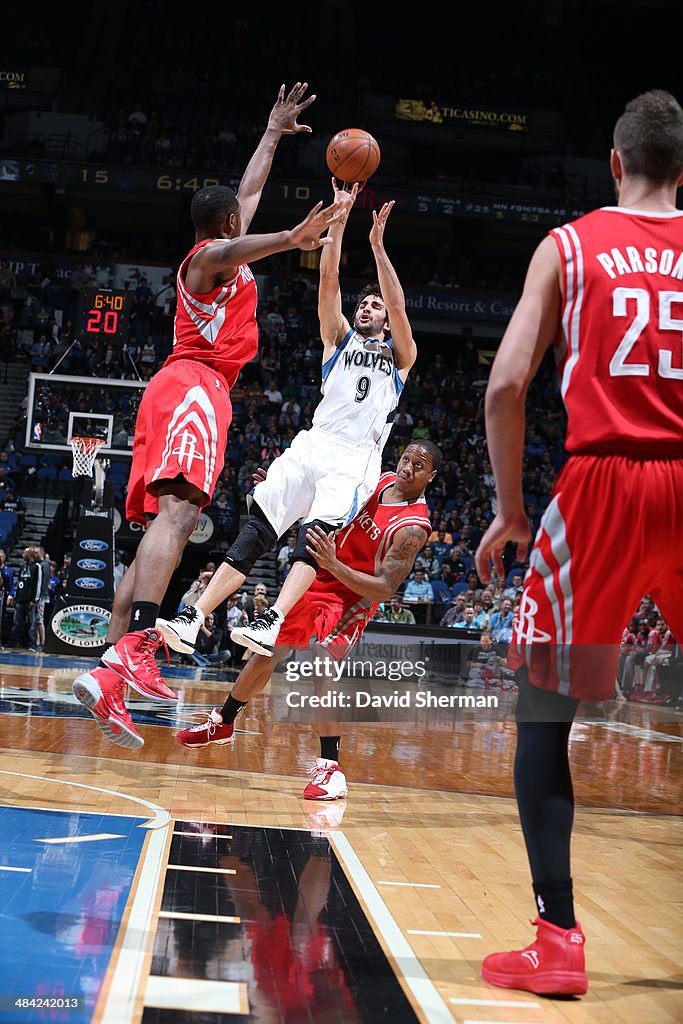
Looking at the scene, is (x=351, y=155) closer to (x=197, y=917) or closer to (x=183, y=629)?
(x=183, y=629)

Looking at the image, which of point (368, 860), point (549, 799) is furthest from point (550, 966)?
point (368, 860)

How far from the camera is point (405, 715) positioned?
11.7 metres

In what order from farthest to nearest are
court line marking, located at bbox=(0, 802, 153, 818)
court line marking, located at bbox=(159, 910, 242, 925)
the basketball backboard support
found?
the basketball backboard support < court line marking, located at bbox=(0, 802, 153, 818) < court line marking, located at bbox=(159, 910, 242, 925)

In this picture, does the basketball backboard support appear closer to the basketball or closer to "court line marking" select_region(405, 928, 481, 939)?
the basketball

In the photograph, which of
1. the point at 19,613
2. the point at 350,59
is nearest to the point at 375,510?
the point at 19,613

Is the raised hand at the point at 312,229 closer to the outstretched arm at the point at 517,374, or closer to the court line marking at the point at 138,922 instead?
the outstretched arm at the point at 517,374

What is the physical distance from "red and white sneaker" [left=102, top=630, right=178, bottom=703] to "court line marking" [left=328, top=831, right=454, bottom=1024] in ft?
3.25

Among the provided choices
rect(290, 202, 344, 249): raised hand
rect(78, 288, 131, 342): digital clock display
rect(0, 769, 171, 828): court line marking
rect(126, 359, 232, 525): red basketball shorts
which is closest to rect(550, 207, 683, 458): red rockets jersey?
rect(290, 202, 344, 249): raised hand

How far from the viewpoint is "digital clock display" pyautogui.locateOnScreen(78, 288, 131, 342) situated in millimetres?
17297

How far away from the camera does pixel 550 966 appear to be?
8.90 feet

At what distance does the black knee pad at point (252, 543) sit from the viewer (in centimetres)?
536

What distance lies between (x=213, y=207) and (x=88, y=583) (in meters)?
9.52

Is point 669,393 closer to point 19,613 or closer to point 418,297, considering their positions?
point 19,613

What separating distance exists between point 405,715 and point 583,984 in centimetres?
902
